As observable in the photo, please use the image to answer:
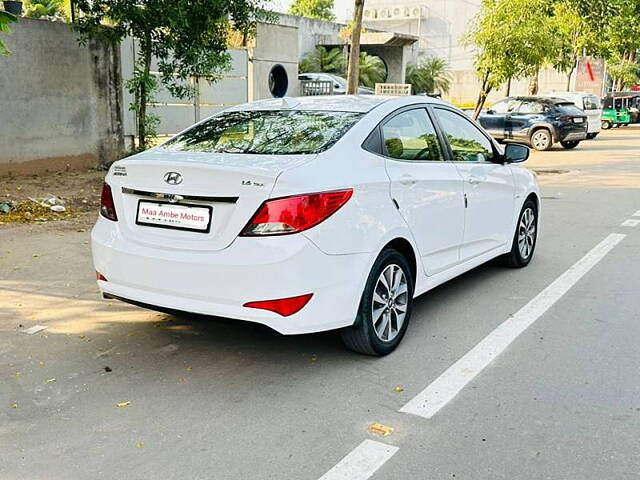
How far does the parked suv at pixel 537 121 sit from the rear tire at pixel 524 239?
48.0 ft

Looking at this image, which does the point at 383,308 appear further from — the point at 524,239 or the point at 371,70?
the point at 371,70

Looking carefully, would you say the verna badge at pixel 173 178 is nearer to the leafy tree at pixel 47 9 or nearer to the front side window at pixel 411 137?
the front side window at pixel 411 137

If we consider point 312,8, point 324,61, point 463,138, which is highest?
point 312,8

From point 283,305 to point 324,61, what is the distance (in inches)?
1212

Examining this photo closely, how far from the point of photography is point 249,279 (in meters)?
3.77

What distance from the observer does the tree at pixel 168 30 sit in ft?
32.4

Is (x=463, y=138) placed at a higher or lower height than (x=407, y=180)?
higher

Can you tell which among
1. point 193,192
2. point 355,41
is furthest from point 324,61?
point 193,192

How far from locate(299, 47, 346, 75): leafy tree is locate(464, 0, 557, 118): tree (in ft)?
48.2

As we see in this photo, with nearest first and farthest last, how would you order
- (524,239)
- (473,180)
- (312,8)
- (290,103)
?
1. (290,103)
2. (473,180)
3. (524,239)
4. (312,8)

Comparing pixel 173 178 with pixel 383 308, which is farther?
pixel 383 308

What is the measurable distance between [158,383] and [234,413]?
62cm

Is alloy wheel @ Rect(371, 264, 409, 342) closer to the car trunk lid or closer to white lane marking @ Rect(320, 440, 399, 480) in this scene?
the car trunk lid

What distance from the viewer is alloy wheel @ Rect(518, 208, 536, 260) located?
675cm
